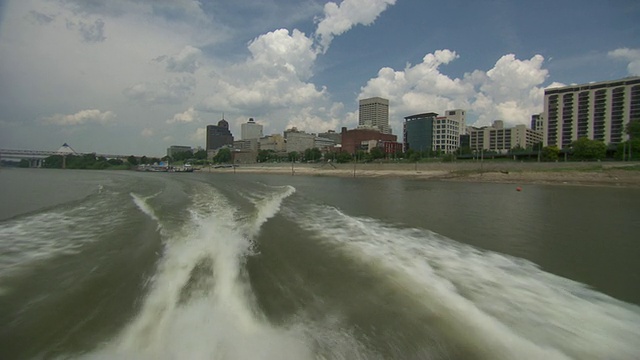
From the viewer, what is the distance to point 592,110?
347 feet

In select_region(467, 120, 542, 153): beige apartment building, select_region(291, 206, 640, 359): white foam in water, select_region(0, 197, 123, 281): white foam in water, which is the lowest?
select_region(291, 206, 640, 359): white foam in water

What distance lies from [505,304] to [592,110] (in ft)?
435

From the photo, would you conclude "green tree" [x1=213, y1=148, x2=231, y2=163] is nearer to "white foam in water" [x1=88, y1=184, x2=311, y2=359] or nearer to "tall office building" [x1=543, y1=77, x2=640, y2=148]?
"tall office building" [x1=543, y1=77, x2=640, y2=148]

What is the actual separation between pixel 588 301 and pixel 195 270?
6.98 m

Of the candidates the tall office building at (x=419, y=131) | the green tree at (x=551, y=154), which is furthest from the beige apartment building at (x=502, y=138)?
the green tree at (x=551, y=154)

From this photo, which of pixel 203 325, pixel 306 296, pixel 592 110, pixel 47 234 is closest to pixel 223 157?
pixel 592 110

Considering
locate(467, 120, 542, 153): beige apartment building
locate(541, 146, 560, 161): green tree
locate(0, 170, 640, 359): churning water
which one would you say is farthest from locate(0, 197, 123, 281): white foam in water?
locate(467, 120, 542, 153): beige apartment building

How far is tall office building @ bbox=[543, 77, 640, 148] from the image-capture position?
99.3 m

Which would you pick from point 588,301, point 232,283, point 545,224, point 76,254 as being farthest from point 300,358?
point 545,224

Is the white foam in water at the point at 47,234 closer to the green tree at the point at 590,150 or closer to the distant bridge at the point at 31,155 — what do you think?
the green tree at the point at 590,150

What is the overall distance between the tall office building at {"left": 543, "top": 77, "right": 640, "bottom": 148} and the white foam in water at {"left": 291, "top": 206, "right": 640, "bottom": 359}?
120019 mm

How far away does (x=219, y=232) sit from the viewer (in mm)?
10164

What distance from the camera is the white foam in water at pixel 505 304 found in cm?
417

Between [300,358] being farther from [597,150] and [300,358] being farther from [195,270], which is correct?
[597,150]
